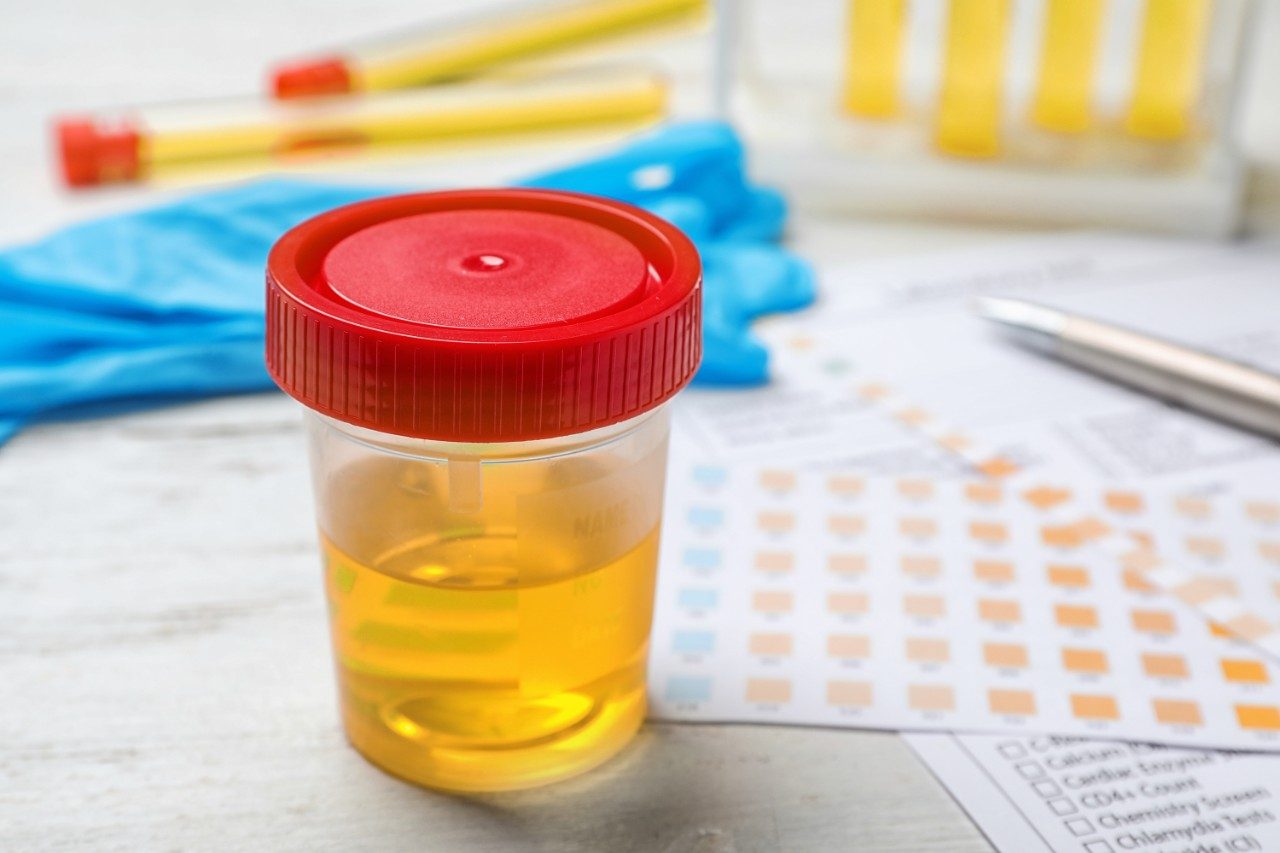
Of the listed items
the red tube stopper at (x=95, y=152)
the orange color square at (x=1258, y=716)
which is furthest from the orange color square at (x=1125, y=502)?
the red tube stopper at (x=95, y=152)

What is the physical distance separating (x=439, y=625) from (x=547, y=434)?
67mm

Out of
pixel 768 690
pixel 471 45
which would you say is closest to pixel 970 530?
pixel 768 690

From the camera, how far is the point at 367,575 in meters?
0.35

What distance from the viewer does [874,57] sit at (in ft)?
2.25

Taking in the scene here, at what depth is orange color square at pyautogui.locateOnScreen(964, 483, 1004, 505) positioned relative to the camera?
497 mm

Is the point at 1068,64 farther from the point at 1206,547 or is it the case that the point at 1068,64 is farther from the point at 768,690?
the point at 768,690

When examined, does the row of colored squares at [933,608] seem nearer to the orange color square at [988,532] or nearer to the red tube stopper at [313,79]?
the orange color square at [988,532]

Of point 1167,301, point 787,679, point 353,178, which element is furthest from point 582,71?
point 787,679

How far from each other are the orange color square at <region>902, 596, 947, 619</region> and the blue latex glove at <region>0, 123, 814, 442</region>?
15cm

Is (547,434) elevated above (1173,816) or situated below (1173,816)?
above

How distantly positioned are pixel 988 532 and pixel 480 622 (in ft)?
0.68

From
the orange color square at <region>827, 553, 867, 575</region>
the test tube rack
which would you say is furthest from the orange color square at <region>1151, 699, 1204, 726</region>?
the test tube rack

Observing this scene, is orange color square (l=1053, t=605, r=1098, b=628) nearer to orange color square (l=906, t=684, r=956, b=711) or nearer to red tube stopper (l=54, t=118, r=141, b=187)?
orange color square (l=906, t=684, r=956, b=711)

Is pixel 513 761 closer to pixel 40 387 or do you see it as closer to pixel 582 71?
pixel 40 387
